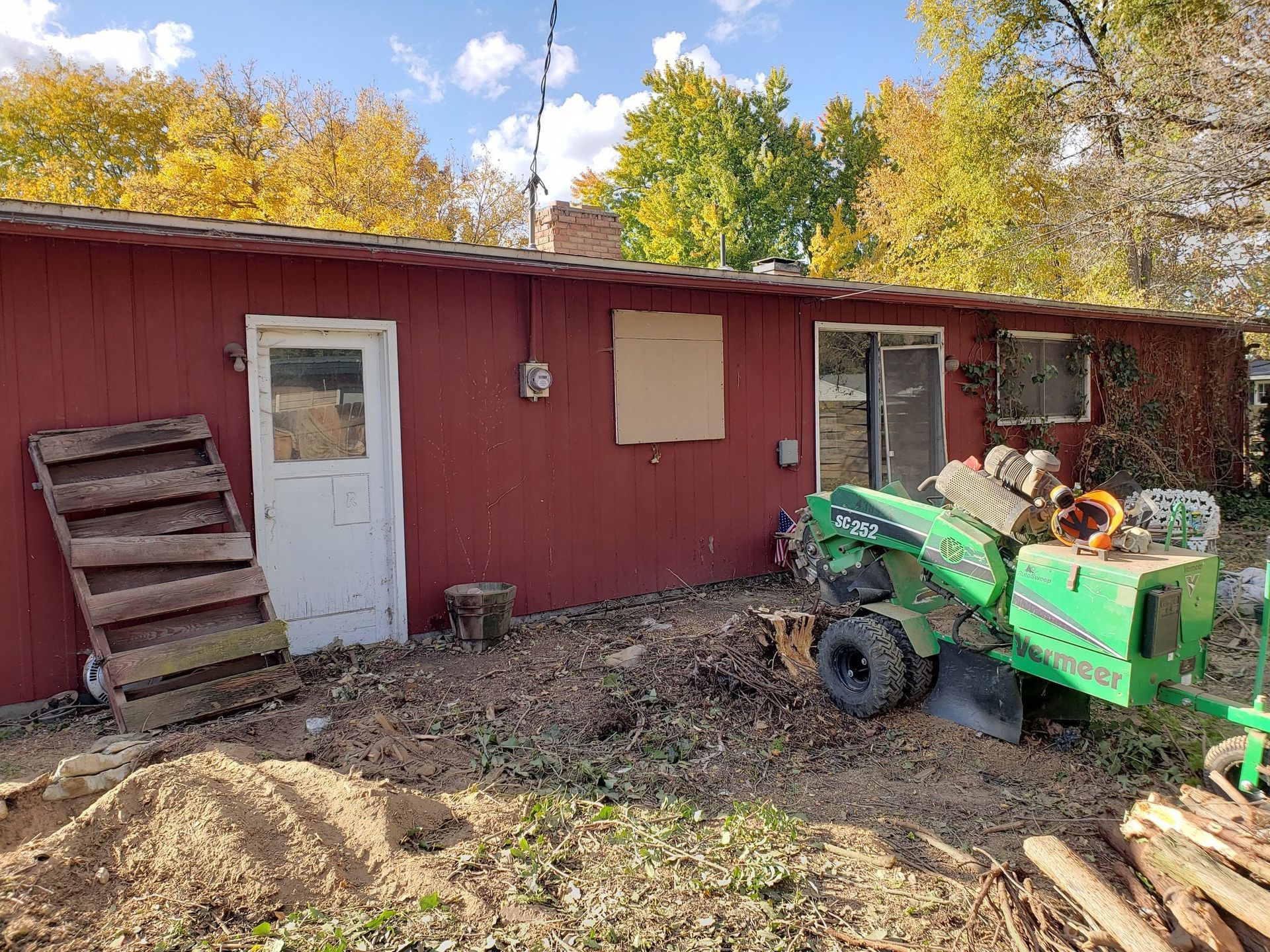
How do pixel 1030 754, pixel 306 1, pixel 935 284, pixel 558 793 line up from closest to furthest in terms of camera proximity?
pixel 558 793 → pixel 1030 754 → pixel 306 1 → pixel 935 284

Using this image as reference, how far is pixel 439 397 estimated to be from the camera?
5.60 metres

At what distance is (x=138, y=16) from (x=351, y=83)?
A: 730 cm

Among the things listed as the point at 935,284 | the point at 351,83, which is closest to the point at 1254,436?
the point at 935,284

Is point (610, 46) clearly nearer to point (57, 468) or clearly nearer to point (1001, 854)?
point (57, 468)

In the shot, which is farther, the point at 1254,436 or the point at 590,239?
the point at 1254,436

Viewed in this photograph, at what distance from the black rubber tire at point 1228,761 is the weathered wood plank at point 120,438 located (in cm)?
513

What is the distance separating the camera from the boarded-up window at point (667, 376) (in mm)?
6469

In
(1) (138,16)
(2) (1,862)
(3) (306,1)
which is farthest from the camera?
(1) (138,16)

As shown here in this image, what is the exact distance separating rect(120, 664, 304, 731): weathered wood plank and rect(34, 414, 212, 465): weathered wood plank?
1352 mm

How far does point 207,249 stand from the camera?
466 cm

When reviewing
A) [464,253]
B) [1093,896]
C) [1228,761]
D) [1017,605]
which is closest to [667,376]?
[464,253]

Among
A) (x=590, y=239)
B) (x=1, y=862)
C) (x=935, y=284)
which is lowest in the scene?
(x=1, y=862)

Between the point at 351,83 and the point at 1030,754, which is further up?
the point at 351,83

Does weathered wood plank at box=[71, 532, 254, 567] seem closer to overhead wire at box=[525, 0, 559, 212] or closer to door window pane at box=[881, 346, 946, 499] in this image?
overhead wire at box=[525, 0, 559, 212]
